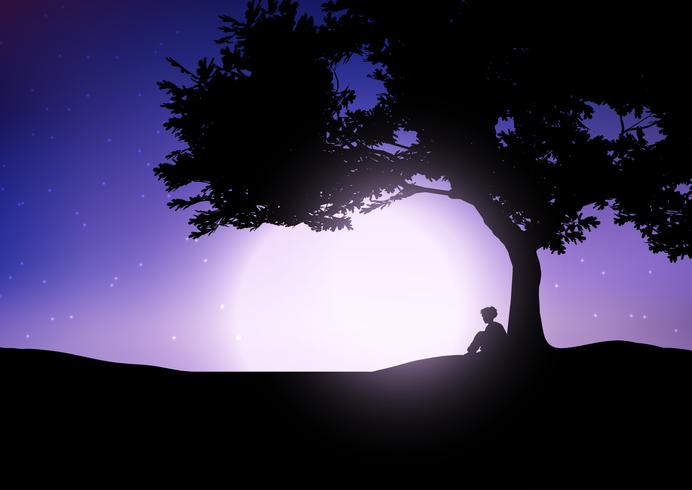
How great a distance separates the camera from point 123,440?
29.5 ft

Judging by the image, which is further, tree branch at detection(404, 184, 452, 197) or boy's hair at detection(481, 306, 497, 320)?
tree branch at detection(404, 184, 452, 197)

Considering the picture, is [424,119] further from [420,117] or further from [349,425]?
[349,425]

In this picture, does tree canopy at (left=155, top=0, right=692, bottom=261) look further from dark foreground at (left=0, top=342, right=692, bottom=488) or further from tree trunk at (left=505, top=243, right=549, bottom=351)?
dark foreground at (left=0, top=342, right=692, bottom=488)

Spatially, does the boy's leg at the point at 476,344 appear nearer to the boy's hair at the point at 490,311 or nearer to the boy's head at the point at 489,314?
the boy's head at the point at 489,314

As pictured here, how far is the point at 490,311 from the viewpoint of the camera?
1402 centimetres

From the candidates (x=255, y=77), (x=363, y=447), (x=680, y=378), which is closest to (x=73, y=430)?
(x=363, y=447)

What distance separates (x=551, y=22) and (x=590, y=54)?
1326mm

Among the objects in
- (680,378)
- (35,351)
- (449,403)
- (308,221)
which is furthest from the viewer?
(308,221)

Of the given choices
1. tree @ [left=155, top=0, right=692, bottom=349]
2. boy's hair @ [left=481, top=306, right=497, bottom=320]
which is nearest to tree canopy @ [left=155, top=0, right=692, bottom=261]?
tree @ [left=155, top=0, right=692, bottom=349]

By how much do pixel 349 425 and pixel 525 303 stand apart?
330 inches

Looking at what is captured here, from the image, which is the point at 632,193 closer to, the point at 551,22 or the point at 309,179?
the point at 551,22

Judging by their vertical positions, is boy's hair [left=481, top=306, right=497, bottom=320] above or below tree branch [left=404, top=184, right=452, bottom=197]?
below

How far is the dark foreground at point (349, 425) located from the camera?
766 cm

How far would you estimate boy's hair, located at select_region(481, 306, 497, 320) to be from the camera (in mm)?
13953
